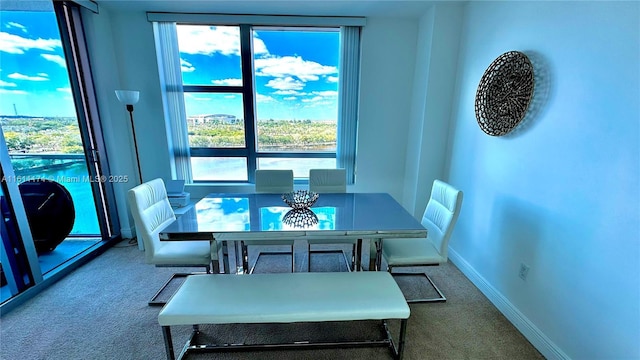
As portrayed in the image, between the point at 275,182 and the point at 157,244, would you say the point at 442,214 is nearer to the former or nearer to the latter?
the point at 275,182

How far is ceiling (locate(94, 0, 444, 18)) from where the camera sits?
252 centimetres

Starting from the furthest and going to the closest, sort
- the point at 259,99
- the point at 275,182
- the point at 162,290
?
the point at 259,99 → the point at 275,182 → the point at 162,290

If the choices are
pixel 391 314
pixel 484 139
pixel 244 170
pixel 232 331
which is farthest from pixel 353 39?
pixel 232 331

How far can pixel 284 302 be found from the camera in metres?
1.34

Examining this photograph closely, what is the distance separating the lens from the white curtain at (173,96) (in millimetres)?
2900

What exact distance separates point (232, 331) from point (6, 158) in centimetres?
208

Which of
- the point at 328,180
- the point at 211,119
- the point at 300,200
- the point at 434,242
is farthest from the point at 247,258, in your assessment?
the point at 211,119

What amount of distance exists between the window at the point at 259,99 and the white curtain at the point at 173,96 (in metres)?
0.01

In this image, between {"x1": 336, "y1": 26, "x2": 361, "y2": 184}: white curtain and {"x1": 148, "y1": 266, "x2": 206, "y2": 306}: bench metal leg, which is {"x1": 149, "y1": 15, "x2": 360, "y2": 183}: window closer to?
{"x1": 336, "y1": 26, "x2": 361, "y2": 184}: white curtain

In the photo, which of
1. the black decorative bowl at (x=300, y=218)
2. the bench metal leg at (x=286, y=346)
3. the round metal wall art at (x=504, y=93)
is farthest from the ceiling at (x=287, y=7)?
the bench metal leg at (x=286, y=346)

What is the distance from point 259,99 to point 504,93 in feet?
8.23

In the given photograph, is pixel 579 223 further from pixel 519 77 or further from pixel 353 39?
pixel 353 39

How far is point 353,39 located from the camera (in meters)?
2.98

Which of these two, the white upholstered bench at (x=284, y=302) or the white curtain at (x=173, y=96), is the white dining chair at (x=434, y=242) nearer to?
the white upholstered bench at (x=284, y=302)
